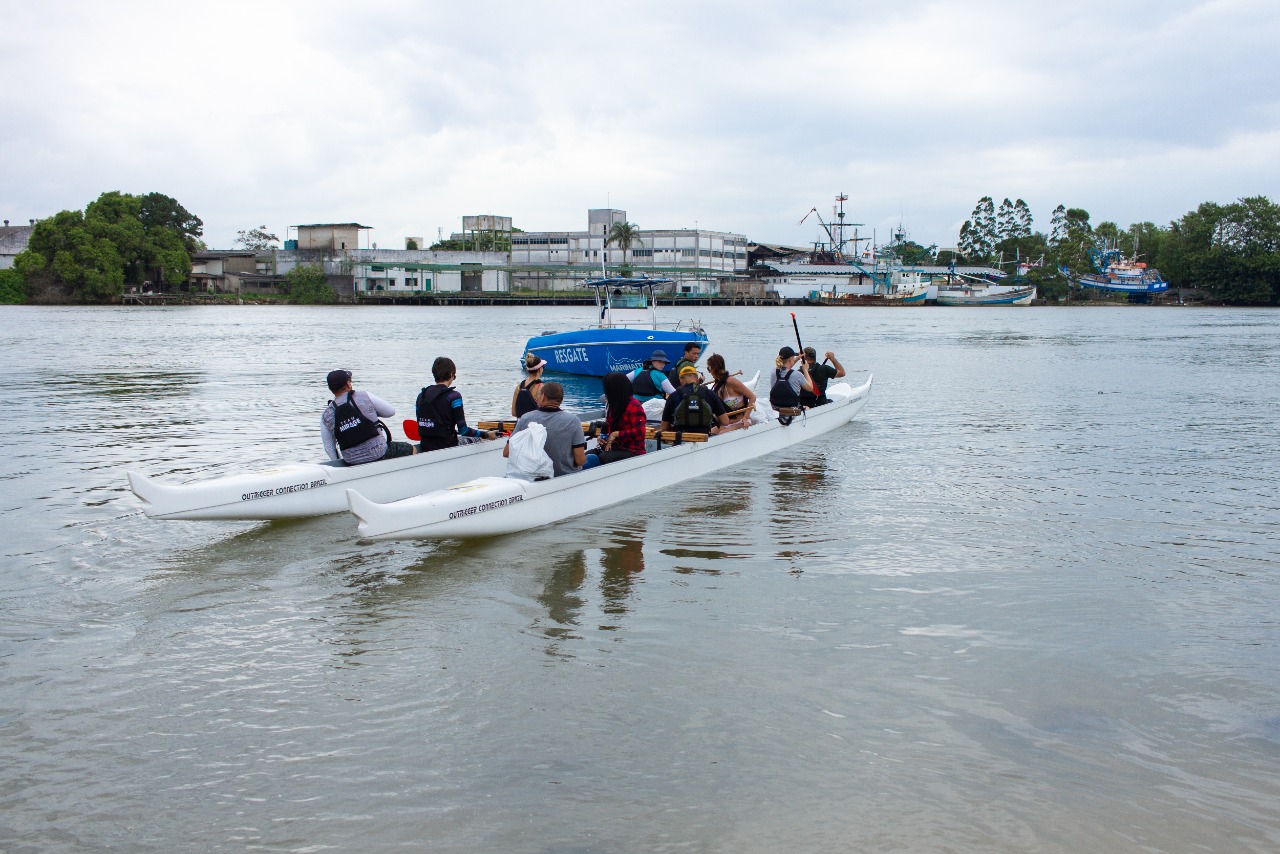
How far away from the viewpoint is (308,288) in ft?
390

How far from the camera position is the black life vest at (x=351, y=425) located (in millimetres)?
10547

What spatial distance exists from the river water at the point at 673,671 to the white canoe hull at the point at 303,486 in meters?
0.33

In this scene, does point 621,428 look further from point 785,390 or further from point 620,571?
point 785,390

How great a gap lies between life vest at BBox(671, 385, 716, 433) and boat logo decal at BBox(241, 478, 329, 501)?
15.9ft

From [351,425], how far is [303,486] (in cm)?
85

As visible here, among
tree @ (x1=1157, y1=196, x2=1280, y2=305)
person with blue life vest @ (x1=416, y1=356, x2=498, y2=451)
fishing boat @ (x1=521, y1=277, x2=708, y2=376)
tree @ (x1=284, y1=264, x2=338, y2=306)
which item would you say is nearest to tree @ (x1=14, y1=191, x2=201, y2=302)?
tree @ (x1=284, y1=264, x2=338, y2=306)

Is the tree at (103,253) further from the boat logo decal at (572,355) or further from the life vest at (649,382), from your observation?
the life vest at (649,382)

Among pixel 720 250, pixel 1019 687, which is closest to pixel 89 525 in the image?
pixel 1019 687

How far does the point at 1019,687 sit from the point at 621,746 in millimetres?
2827

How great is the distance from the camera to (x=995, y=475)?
1437 centimetres

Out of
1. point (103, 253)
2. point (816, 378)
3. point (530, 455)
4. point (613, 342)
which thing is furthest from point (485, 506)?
point (103, 253)

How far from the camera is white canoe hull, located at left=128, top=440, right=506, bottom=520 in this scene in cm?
941

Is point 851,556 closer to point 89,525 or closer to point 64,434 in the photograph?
point 89,525

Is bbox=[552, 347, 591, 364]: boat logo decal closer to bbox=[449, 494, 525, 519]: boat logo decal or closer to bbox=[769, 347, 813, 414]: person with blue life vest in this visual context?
bbox=[769, 347, 813, 414]: person with blue life vest
